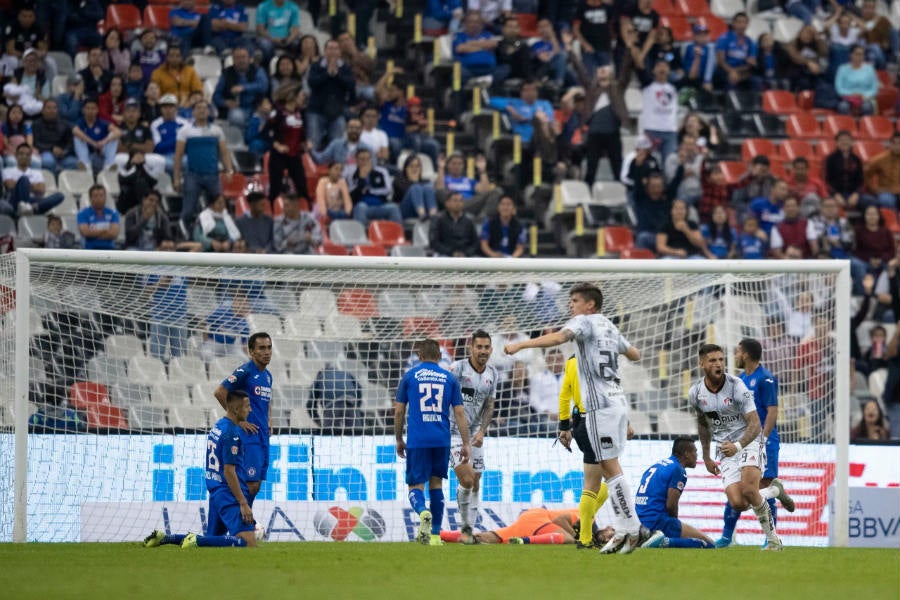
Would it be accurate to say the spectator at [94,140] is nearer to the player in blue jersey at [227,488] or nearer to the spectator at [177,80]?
the spectator at [177,80]

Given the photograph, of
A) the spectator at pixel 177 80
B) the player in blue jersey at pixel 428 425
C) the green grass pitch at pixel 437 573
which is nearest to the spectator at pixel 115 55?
the spectator at pixel 177 80

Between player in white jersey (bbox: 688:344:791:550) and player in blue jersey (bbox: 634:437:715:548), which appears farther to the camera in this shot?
player in blue jersey (bbox: 634:437:715:548)

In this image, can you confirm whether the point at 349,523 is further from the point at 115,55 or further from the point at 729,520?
the point at 115,55

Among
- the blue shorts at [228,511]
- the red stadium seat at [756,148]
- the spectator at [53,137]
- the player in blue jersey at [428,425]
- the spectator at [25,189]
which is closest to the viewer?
the blue shorts at [228,511]

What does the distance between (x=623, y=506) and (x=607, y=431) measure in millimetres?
567

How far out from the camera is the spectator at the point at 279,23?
21703 millimetres

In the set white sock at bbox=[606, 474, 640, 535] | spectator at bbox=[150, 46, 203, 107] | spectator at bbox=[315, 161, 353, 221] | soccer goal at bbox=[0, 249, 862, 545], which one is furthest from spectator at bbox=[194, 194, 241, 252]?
white sock at bbox=[606, 474, 640, 535]

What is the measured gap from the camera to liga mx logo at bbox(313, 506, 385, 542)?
14328 millimetres

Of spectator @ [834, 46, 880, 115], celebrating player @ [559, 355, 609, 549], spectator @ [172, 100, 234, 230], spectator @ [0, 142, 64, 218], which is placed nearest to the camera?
celebrating player @ [559, 355, 609, 549]

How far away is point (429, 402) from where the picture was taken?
1239 cm

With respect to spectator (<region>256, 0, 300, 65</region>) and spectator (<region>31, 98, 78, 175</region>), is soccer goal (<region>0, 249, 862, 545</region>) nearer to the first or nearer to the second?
spectator (<region>31, 98, 78, 175</region>)

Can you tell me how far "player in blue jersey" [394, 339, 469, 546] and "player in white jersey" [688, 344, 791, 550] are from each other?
6.81ft

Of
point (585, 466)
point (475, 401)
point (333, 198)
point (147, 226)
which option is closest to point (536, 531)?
point (475, 401)

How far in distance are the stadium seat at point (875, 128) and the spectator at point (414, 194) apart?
308 inches
